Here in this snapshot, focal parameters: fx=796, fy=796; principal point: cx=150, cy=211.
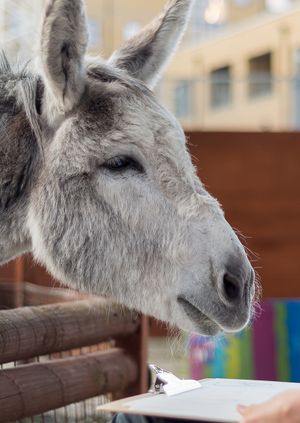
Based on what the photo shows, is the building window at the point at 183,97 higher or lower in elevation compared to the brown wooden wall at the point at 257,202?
higher

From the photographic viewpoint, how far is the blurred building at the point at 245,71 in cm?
1577

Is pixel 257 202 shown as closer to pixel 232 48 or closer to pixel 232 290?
pixel 232 290

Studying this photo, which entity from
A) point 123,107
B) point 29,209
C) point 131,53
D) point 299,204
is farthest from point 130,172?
point 299,204

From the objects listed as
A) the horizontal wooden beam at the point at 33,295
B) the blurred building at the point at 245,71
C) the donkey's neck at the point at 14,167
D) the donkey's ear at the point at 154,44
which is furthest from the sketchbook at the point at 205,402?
the blurred building at the point at 245,71

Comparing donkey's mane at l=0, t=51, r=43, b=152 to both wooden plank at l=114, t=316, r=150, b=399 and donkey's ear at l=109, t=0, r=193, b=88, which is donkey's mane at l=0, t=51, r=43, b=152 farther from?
wooden plank at l=114, t=316, r=150, b=399

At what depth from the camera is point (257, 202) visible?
31.4 feet

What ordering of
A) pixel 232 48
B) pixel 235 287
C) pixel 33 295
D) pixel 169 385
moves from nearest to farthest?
pixel 169 385
pixel 235 287
pixel 33 295
pixel 232 48

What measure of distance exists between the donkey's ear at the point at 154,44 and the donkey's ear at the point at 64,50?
451mm

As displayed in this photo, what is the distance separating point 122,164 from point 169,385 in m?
0.80

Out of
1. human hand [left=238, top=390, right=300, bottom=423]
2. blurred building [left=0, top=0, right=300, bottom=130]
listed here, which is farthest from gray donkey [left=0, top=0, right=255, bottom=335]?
blurred building [left=0, top=0, right=300, bottom=130]

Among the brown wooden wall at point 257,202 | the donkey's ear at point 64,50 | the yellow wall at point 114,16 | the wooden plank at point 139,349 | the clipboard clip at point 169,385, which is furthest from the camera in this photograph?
the yellow wall at point 114,16

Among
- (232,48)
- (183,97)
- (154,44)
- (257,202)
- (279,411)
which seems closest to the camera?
(279,411)

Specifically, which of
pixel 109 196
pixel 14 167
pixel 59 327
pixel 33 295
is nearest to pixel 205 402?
pixel 109 196

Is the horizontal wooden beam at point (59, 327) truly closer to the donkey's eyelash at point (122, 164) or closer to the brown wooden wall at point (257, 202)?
the donkey's eyelash at point (122, 164)
